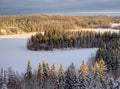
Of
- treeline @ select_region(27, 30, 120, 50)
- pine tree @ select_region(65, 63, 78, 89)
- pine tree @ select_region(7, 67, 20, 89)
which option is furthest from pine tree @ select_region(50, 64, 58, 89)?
treeline @ select_region(27, 30, 120, 50)

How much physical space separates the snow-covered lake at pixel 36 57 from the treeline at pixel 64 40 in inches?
233

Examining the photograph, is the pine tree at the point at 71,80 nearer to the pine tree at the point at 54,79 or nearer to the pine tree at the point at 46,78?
the pine tree at the point at 54,79

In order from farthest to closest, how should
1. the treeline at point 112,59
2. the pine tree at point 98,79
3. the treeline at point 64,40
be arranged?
the treeline at point 64,40
the treeline at point 112,59
the pine tree at point 98,79

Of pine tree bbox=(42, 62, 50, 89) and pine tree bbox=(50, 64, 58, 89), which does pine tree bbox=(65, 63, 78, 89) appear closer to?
pine tree bbox=(50, 64, 58, 89)

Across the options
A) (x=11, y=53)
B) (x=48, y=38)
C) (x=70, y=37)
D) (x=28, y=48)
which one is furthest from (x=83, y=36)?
(x=11, y=53)

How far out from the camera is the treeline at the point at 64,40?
132500mm

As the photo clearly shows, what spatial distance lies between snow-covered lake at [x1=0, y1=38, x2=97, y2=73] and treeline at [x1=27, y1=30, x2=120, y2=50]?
19.4 ft

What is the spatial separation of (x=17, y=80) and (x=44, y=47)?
3026 inches

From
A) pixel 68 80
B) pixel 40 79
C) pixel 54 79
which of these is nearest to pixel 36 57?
pixel 40 79

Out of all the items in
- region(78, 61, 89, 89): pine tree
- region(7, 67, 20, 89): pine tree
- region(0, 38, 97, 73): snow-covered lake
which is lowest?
region(0, 38, 97, 73): snow-covered lake

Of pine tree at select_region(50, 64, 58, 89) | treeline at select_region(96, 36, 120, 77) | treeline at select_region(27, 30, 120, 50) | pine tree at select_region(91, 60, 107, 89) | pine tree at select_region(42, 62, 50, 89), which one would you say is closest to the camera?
pine tree at select_region(91, 60, 107, 89)

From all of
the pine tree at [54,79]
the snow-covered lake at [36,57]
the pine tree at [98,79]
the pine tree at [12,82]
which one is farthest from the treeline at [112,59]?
the pine tree at [12,82]

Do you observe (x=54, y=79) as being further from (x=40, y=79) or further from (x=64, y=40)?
(x=64, y=40)

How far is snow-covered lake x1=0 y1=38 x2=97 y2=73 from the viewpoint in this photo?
87.1 metres
